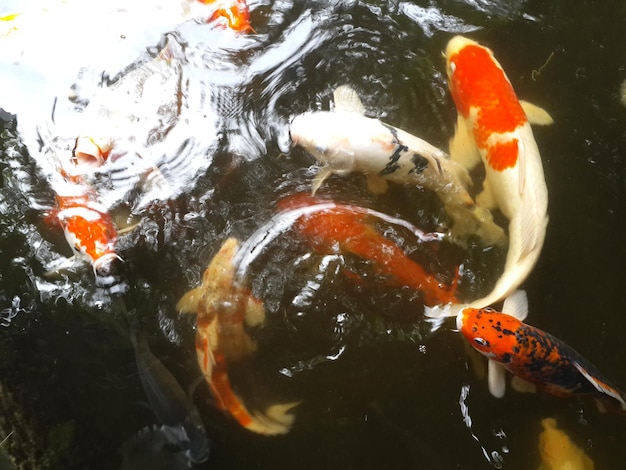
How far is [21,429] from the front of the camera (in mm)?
2336

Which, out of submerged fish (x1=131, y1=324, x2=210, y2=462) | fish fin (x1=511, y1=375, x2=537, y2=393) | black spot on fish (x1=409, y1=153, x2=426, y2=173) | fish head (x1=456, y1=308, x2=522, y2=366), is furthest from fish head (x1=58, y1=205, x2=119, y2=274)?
fish fin (x1=511, y1=375, x2=537, y2=393)

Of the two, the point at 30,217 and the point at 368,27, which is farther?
the point at 368,27

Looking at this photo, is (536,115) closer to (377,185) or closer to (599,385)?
(377,185)

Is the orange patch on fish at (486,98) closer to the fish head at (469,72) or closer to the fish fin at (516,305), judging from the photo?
the fish head at (469,72)

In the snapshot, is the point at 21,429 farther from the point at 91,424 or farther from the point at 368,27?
the point at 368,27

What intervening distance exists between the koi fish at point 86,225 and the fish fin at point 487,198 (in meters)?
Result: 1.72

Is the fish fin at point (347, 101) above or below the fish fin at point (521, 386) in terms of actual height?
above

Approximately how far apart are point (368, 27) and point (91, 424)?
7.85 feet

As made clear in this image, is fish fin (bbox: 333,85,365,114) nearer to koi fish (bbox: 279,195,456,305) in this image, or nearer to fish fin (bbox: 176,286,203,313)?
koi fish (bbox: 279,195,456,305)

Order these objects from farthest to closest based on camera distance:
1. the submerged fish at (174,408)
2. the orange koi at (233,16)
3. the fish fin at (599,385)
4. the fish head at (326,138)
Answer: the orange koi at (233,16), the fish head at (326,138), the submerged fish at (174,408), the fish fin at (599,385)

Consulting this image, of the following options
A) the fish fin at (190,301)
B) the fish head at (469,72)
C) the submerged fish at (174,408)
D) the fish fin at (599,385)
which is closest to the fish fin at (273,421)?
the submerged fish at (174,408)

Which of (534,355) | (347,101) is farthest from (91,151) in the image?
(534,355)

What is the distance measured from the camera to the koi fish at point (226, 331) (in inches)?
89.0

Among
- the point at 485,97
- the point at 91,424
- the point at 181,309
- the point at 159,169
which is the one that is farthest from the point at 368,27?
the point at 91,424
